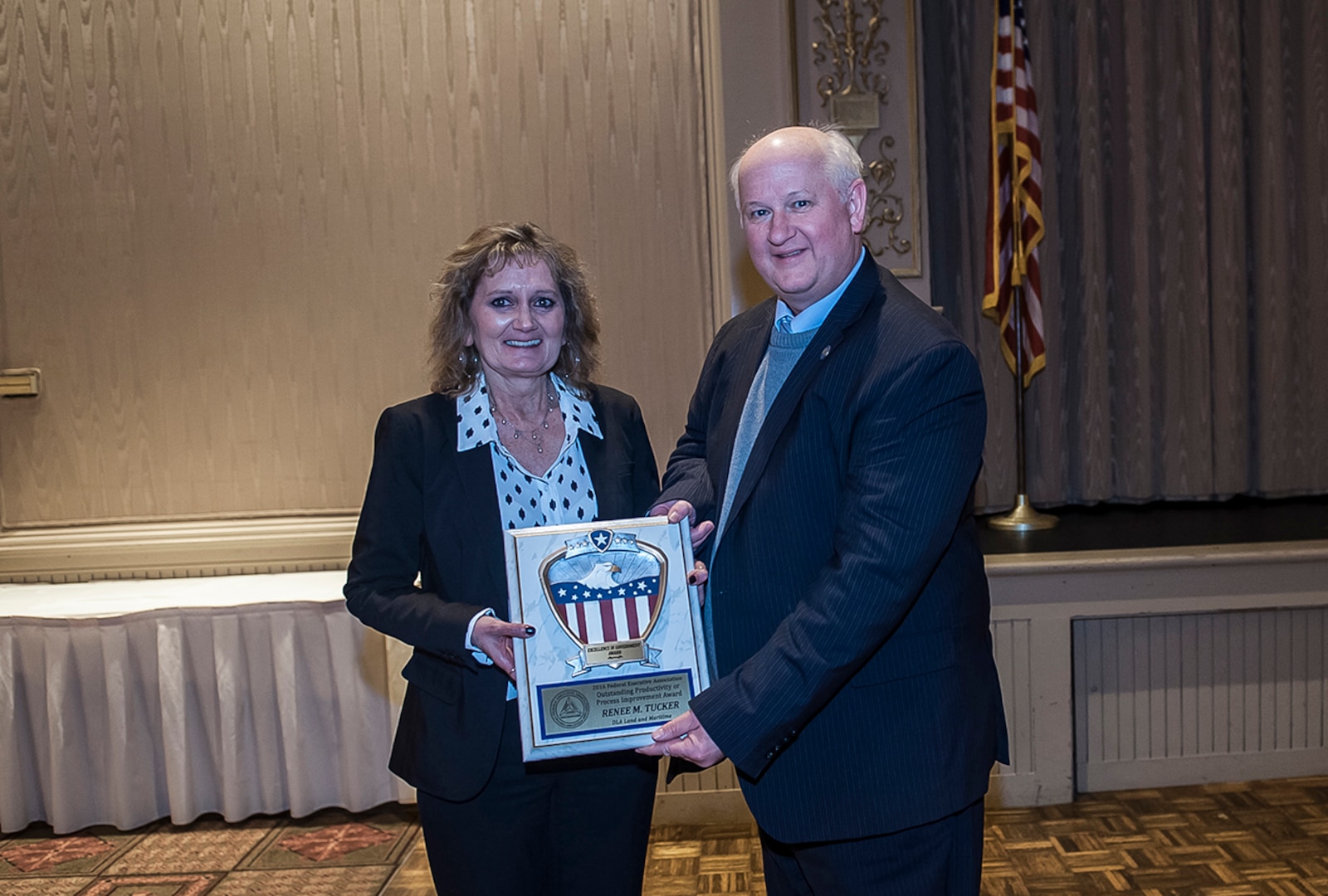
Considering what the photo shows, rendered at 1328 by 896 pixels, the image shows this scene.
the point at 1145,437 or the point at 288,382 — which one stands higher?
the point at 288,382

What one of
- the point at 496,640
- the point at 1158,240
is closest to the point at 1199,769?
the point at 1158,240

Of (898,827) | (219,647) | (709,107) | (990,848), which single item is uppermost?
(709,107)

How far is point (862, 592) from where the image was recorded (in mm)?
1453

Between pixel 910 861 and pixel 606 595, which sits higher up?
pixel 606 595

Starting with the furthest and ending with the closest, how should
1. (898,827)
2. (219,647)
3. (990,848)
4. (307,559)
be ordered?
(307,559) → (219,647) → (990,848) → (898,827)

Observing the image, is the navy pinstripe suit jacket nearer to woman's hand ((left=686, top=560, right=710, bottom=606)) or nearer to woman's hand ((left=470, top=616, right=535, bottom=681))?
woman's hand ((left=686, top=560, right=710, bottom=606))

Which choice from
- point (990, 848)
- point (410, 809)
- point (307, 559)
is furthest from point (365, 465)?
point (990, 848)

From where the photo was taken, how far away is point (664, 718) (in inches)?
63.4

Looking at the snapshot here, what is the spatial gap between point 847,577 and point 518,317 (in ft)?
2.42

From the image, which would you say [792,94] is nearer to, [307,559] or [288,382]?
[288,382]

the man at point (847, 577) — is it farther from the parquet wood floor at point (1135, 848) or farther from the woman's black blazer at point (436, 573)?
the parquet wood floor at point (1135, 848)

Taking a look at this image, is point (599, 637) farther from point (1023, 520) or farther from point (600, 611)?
point (1023, 520)

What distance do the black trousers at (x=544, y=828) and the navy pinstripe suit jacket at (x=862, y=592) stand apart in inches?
13.6

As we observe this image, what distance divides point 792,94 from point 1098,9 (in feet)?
6.06
